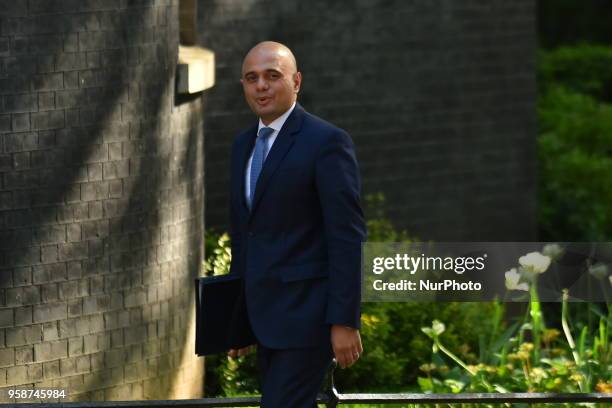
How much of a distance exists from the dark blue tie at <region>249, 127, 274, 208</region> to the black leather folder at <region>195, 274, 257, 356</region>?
1.06 feet

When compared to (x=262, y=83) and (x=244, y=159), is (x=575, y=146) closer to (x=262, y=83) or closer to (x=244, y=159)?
(x=244, y=159)

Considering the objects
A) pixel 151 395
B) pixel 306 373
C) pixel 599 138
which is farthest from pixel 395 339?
pixel 599 138

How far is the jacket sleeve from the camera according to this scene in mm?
5328

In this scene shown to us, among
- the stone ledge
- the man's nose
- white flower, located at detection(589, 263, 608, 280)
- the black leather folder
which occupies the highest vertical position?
the man's nose

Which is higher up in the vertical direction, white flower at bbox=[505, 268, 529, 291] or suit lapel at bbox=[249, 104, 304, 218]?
suit lapel at bbox=[249, 104, 304, 218]

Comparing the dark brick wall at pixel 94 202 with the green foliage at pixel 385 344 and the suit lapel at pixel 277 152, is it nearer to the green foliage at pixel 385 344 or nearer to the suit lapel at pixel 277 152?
the green foliage at pixel 385 344

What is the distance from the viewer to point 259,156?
5.63 metres

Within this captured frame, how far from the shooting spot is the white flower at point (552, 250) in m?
7.18

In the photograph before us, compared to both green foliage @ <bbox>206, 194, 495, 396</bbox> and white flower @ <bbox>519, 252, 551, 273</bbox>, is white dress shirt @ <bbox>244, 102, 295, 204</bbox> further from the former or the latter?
green foliage @ <bbox>206, 194, 495, 396</bbox>

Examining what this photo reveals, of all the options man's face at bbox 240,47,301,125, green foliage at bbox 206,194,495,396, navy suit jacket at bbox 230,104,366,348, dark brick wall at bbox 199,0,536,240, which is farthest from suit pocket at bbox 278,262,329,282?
dark brick wall at bbox 199,0,536,240

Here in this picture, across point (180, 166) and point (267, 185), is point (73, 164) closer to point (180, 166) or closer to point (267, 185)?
→ point (180, 166)

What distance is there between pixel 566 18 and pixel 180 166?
21.5 metres

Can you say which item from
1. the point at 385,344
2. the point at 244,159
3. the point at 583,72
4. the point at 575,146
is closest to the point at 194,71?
the point at 385,344

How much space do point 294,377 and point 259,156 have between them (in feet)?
2.67
